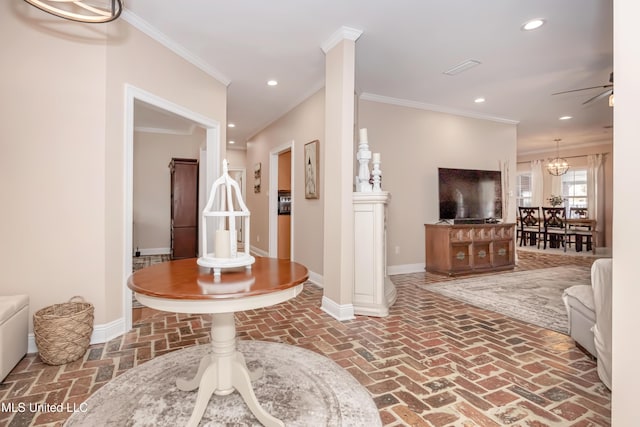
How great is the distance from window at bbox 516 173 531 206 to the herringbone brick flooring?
27.1ft

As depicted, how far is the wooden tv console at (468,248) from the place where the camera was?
4.84 m

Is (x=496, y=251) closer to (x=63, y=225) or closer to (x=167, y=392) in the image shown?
(x=167, y=392)

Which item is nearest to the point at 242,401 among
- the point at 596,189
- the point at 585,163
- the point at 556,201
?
the point at 556,201

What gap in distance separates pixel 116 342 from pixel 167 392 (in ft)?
3.30

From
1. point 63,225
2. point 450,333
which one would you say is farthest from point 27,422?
point 450,333

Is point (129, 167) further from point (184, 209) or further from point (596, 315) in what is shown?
point (596, 315)

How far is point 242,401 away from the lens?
65.0 inches

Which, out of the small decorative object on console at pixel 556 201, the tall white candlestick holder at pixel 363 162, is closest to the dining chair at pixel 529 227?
the small decorative object on console at pixel 556 201

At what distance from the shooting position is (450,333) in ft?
8.74

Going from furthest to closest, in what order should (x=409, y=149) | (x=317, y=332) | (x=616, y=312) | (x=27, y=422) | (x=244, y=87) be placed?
(x=409, y=149) → (x=244, y=87) → (x=317, y=332) → (x=27, y=422) → (x=616, y=312)

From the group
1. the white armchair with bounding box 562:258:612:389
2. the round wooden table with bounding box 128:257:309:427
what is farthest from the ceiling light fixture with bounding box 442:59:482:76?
the round wooden table with bounding box 128:257:309:427

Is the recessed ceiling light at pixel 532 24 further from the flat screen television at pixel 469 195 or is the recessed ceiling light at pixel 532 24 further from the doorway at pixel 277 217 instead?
the doorway at pixel 277 217

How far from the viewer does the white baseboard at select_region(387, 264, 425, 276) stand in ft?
16.1

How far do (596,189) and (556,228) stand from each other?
6.05 feet
